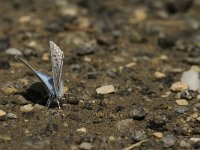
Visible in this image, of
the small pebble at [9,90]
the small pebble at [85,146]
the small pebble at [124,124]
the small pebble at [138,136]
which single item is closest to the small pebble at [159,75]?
the small pebble at [124,124]

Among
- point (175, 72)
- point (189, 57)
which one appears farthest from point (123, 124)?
point (189, 57)

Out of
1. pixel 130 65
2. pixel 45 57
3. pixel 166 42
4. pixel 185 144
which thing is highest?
pixel 166 42

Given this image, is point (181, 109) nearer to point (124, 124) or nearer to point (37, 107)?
point (124, 124)

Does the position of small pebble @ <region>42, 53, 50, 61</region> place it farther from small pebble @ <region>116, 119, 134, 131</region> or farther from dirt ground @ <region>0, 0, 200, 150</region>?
small pebble @ <region>116, 119, 134, 131</region>

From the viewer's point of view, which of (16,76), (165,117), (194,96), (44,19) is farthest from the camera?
(44,19)

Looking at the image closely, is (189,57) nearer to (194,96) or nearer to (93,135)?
(194,96)

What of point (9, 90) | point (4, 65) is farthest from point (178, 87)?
point (4, 65)
